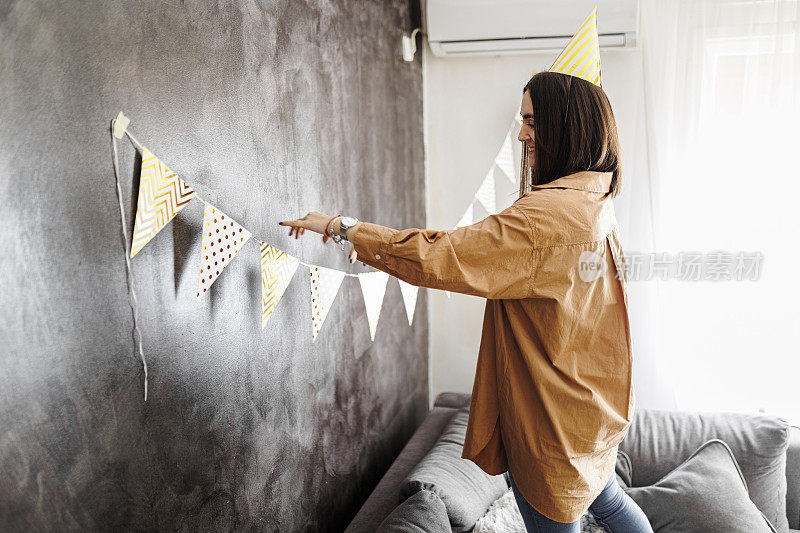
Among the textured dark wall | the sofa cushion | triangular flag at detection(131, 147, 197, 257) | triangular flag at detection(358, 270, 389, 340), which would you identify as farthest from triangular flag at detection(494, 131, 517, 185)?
triangular flag at detection(131, 147, 197, 257)

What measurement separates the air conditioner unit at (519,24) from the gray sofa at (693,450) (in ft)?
4.87

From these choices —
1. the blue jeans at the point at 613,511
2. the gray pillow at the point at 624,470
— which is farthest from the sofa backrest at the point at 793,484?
the blue jeans at the point at 613,511

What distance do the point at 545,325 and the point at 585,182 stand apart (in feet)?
1.04

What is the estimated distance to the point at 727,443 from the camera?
2268 millimetres

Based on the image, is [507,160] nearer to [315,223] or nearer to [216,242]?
[315,223]

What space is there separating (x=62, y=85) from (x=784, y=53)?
2498 mm

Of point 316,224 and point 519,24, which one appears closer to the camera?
point 316,224

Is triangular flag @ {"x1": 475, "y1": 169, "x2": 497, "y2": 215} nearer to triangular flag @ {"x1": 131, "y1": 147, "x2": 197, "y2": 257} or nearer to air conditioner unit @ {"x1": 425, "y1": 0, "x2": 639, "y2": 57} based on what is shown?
air conditioner unit @ {"x1": 425, "y1": 0, "x2": 639, "y2": 57}

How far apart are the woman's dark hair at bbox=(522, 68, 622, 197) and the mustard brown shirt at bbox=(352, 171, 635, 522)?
0.04 m

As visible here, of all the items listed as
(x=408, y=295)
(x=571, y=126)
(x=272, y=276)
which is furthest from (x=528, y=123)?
(x=408, y=295)

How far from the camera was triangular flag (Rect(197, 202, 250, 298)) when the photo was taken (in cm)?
124

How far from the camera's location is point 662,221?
2.66m

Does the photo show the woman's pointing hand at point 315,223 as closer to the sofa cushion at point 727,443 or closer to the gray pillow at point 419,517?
the gray pillow at point 419,517

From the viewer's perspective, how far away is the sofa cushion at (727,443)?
7.11 ft
